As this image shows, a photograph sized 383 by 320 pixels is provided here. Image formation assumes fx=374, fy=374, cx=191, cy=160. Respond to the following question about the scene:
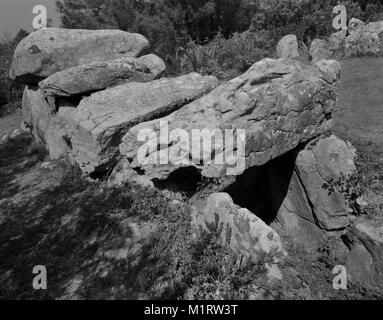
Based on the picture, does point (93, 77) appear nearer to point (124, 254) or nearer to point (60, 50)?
point (60, 50)

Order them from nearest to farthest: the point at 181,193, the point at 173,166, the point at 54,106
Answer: the point at 173,166
the point at 181,193
the point at 54,106

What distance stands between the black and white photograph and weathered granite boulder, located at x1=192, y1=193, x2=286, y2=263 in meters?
0.02

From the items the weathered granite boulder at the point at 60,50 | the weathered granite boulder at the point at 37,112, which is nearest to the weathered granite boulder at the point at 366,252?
the weathered granite boulder at the point at 60,50

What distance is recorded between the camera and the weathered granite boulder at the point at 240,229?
6.23 metres

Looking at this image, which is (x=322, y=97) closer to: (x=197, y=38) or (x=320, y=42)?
(x=320, y=42)

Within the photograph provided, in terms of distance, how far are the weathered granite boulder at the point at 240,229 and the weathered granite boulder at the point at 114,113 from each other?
2.96 meters

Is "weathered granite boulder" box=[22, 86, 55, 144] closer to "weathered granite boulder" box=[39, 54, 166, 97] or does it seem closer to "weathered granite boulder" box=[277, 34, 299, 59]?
"weathered granite boulder" box=[39, 54, 166, 97]

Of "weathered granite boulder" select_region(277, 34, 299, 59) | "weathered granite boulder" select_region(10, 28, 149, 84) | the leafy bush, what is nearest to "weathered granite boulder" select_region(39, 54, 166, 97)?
"weathered granite boulder" select_region(10, 28, 149, 84)

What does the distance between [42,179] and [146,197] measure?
3607 mm

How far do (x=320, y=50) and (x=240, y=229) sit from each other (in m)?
12.8

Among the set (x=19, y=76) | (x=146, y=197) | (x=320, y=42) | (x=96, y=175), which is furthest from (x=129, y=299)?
(x=320, y=42)

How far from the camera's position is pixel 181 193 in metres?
8.17

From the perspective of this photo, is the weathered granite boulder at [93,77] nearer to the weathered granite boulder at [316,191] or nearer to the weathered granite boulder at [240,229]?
the weathered granite boulder at [316,191]
